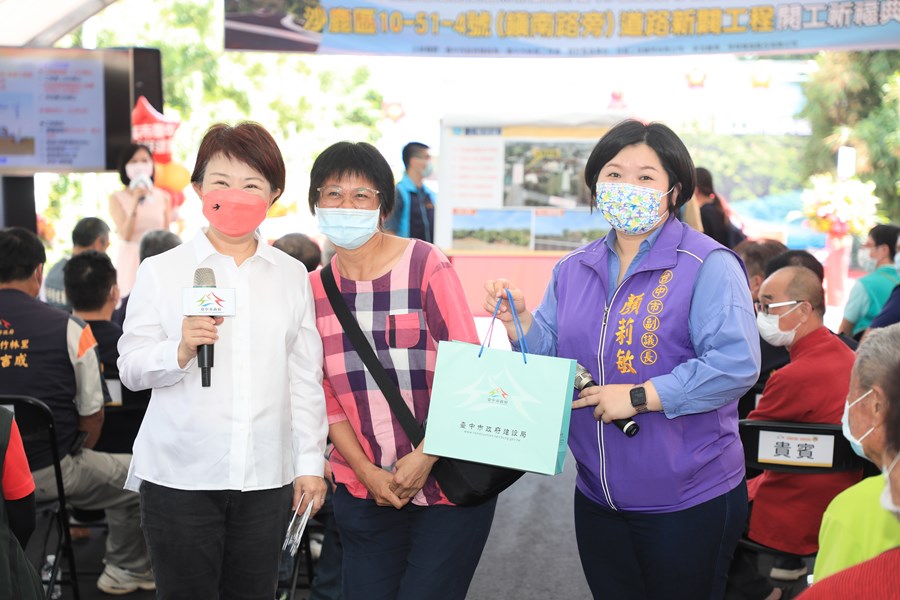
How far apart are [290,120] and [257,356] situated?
20652 mm

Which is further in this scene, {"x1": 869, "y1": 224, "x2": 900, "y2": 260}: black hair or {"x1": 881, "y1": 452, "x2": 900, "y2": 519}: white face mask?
{"x1": 869, "y1": 224, "x2": 900, "y2": 260}: black hair

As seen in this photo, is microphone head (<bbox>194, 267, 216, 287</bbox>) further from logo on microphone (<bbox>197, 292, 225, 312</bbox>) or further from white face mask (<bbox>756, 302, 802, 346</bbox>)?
white face mask (<bbox>756, 302, 802, 346</bbox>)

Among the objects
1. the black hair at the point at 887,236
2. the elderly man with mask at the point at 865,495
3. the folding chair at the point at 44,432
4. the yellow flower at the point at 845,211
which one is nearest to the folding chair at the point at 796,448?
the elderly man with mask at the point at 865,495

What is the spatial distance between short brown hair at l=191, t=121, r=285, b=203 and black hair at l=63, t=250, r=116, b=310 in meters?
2.12

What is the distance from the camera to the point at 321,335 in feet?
8.75

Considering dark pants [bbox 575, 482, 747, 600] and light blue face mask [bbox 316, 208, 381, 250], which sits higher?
light blue face mask [bbox 316, 208, 381, 250]

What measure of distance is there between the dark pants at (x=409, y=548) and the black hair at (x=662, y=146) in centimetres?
102

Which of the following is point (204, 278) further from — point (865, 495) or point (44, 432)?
point (44, 432)

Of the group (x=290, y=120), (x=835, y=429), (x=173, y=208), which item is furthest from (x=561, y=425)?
(x=290, y=120)

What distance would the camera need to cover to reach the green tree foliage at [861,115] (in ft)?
66.5

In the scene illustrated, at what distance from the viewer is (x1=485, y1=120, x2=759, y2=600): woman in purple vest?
2416 millimetres

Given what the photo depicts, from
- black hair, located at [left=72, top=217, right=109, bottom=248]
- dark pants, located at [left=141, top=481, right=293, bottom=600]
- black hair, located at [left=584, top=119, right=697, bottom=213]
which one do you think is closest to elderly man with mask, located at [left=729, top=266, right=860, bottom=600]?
black hair, located at [left=584, top=119, right=697, bottom=213]

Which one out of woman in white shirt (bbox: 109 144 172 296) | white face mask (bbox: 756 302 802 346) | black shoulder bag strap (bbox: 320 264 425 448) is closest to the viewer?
black shoulder bag strap (bbox: 320 264 425 448)

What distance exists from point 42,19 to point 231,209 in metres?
5.28
